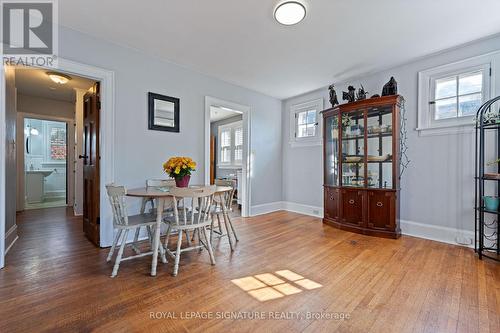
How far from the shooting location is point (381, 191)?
3.29m

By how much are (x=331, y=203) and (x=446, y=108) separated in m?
2.12

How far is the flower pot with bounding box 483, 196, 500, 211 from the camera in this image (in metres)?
2.46

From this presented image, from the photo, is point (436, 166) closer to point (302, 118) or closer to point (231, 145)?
point (302, 118)

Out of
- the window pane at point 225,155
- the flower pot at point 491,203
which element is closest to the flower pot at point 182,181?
the flower pot at point 491,203

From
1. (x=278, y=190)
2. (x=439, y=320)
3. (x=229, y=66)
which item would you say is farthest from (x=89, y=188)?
(x=439, y=320)

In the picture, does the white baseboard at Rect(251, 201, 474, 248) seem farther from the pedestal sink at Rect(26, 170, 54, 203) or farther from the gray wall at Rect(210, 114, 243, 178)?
the pedestal sink at Rect(26, 170, 54, 203)

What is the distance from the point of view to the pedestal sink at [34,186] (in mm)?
5816

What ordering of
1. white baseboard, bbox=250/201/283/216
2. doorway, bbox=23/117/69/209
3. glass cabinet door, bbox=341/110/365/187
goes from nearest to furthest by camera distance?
glass cabinet door, bbox=341/110/365/187 → white baseboard, bbox=250/201/283/216 → doorway, bbox=23/117/69/209

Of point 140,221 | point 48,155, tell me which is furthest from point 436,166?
point 48,155

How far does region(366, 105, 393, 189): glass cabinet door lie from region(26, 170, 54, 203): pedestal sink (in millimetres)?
7904

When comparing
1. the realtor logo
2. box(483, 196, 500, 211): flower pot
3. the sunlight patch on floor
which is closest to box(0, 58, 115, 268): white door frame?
the realtor logo

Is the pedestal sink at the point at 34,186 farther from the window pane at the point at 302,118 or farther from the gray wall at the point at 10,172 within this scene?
the window pane at the point at 302,118

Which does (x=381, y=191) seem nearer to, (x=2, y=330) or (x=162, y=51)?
(x=162, y=51)

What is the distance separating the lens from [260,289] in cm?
189
